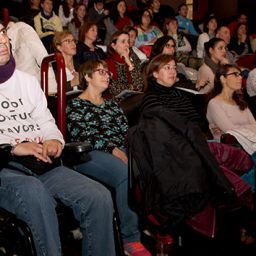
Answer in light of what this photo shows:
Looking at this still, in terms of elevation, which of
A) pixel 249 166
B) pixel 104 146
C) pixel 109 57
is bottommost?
pixel 249 166

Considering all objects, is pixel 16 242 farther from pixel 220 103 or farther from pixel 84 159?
pixel 220 103

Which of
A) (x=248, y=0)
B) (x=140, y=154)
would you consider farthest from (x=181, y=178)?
(x=248, y=0)

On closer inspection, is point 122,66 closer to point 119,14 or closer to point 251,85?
point 251,85

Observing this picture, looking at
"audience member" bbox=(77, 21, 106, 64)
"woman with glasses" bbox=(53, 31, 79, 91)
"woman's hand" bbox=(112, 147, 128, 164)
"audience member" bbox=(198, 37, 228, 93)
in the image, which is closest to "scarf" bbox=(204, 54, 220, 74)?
"audience member" bbox=(198, 37, 228, 93)

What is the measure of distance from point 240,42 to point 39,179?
556cm

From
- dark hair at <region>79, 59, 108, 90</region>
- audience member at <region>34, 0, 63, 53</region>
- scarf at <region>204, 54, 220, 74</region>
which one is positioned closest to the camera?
dark hair at <region>79, 59, 108, 90</region>

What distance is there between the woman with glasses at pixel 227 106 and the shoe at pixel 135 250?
1.36m

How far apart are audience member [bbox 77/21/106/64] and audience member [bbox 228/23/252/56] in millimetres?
2956

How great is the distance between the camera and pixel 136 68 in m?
4.04

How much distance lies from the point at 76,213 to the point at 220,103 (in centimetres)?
184

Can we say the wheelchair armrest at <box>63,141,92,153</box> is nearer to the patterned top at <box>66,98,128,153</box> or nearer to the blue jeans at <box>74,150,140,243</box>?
the blue jeans at <box>74,150,140,243</box>

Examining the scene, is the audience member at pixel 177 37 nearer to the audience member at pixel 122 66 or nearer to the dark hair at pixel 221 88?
the audience member at pixel 122 66

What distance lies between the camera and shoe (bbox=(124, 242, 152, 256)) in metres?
2.28

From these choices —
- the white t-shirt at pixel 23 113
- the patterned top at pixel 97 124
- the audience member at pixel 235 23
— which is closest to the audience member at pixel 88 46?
the patterned top at pixel 97 124
